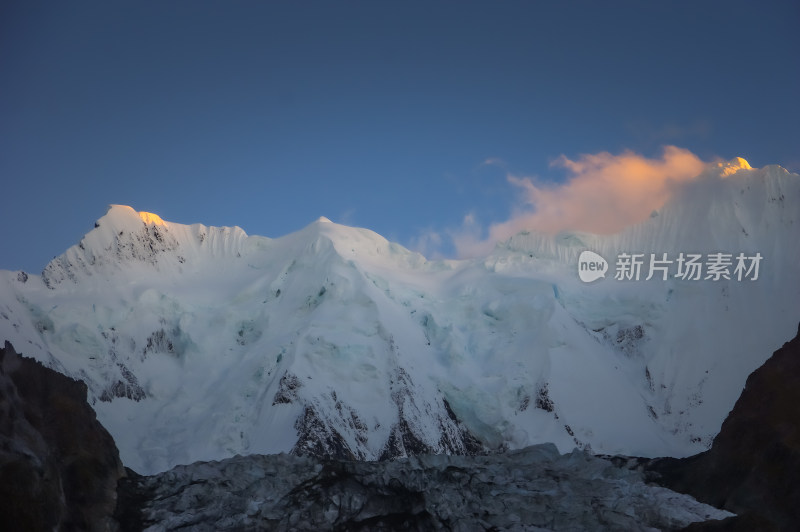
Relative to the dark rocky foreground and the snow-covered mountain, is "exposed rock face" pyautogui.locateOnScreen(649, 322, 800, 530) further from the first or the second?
the snow-covered mountain

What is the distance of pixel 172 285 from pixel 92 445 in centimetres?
4776

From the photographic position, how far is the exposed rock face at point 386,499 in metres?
66.8

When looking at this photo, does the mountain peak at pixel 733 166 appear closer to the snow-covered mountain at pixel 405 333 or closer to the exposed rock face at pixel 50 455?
the snow-covered mountain at pixel 405 333

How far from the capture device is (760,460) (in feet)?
227

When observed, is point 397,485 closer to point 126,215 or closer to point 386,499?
point 386,499

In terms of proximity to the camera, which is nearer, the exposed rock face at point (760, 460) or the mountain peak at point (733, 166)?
the exposed rock face at point (760, 460)

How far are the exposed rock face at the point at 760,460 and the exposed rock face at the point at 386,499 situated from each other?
323 cm

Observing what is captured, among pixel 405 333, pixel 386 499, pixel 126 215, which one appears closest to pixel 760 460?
pixel 386 499

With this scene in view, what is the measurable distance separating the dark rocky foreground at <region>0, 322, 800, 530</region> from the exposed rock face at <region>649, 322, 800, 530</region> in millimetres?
131

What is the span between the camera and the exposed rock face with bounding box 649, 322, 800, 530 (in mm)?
64938

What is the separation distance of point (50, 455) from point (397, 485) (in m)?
30.6

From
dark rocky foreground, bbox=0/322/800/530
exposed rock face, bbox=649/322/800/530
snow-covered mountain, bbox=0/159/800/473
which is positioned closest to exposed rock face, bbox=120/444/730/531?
dark rocky foreground, bbox=0/322/800/530

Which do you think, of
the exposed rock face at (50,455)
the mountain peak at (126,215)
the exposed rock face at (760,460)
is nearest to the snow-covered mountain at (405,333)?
the mountain peak at (126,215)

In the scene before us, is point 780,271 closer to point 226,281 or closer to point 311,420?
point 311,420
